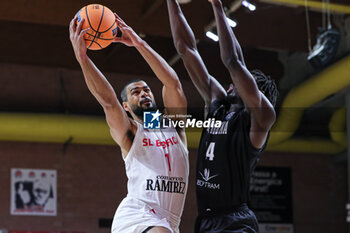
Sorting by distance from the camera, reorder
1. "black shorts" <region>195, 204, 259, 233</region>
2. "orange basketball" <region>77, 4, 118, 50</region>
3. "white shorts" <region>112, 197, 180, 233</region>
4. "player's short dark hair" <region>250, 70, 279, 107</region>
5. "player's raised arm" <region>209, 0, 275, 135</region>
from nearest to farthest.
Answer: "player's raised arm" <region>209, 0, 275, 135</region> → "black shorts" <region>195, 204, 259, 233</region> → "player's short dark hair" <region>250, 70, 279, 107</region> → "white shorts" <region>112, 197, 180, 233</region> → "orange basketball" <region>77, 4, 118, 50</region>

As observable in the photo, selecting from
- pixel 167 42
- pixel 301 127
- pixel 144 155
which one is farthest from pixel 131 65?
pixel 144 155

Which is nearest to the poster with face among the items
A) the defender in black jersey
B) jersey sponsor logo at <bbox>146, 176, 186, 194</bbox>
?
jersey sponsor logo at <bbox>146, 176, 186, 194</bbox>

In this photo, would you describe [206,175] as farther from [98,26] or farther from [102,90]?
[98,26]

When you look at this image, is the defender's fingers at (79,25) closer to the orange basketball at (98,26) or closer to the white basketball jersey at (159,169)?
the orange basketball at (98,26)

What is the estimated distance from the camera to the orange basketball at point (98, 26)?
17.2ft

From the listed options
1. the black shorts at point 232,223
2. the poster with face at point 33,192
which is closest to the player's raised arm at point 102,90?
the black shorts at point 232,223

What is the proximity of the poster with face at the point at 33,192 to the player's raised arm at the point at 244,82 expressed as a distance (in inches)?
380

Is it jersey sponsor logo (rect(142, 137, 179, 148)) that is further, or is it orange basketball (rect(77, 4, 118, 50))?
jersey sponsor logo (rect(142, 137, 179, 148))

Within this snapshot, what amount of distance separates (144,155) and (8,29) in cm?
686

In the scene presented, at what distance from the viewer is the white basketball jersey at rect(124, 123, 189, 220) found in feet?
17.4

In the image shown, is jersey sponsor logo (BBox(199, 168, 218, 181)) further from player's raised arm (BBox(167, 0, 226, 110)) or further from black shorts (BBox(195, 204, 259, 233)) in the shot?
player's raised arm (BBox(167, 0, 226, 110))

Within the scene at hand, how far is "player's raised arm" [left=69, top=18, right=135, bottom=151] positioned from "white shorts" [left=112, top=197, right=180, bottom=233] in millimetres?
510

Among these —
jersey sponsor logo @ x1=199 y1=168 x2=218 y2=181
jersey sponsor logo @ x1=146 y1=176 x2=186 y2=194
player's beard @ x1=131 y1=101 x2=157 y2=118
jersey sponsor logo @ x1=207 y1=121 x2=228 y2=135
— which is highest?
player's beard @ x1=131 y1=101 x2=157 y2=118

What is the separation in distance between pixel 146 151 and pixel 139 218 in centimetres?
60
